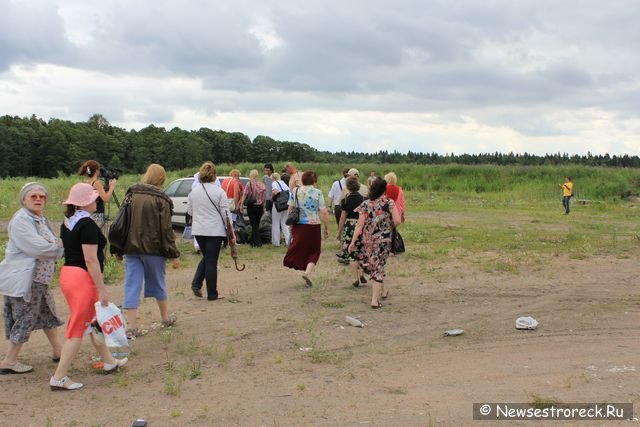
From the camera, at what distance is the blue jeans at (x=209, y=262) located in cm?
775

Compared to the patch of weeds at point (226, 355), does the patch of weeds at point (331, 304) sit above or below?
above

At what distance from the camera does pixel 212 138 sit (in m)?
97.6

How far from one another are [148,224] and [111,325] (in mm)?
1403

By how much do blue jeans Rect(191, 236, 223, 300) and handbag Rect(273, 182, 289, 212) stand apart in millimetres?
4455

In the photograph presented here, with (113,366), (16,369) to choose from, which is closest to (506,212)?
(113,366)

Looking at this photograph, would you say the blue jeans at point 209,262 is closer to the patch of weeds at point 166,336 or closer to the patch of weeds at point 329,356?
the patch of weeds at point 166,336

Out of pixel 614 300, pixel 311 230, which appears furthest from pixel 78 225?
pixel 614 300

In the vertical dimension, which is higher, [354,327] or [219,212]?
[219,212]

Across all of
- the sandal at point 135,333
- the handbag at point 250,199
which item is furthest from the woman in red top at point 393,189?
the sandal at point 135,333

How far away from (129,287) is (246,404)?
2.24 meters

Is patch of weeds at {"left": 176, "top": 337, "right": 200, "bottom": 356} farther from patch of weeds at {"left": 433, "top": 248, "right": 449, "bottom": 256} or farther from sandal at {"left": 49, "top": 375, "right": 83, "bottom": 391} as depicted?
patch of weeds at {"left": 433, "top": 248, "right": 449, "bottom": 256}

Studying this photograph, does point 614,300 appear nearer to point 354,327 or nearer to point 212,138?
point 354,327

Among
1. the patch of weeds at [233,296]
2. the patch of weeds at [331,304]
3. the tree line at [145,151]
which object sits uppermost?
the tree line at [145,151]

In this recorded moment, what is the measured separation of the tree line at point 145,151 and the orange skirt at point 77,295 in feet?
187
